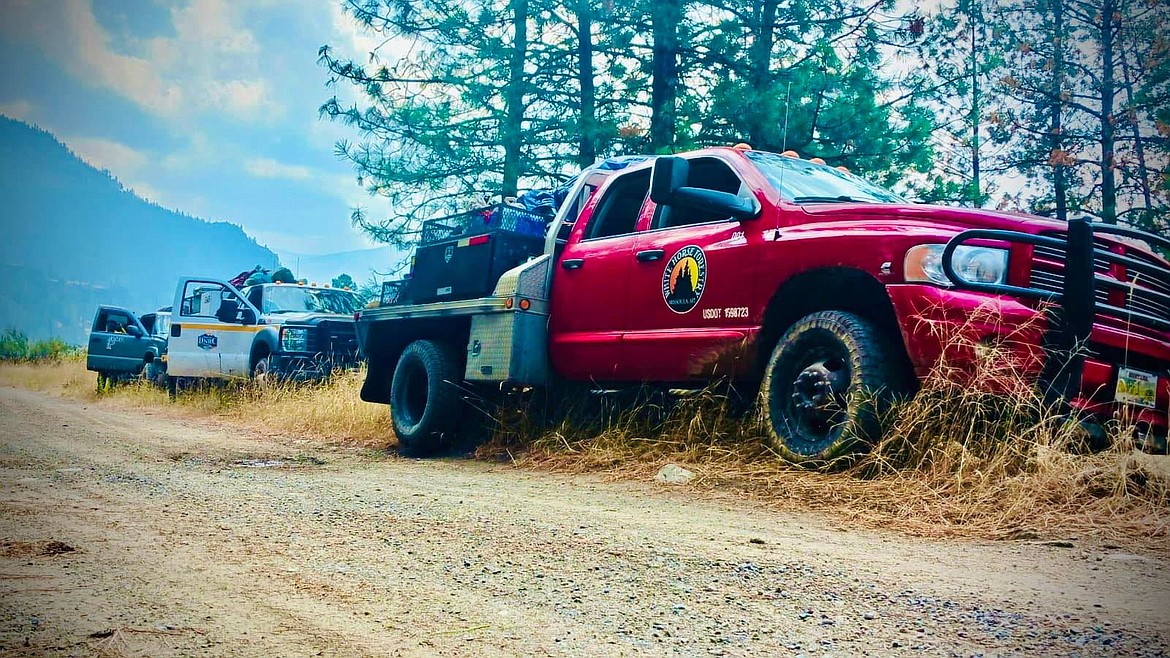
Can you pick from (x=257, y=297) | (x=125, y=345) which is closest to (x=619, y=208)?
(x=257, y=297)

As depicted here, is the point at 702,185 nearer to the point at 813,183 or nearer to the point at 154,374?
the point at 813,183

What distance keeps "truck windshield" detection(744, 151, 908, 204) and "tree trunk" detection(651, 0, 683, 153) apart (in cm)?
534

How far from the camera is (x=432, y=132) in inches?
556

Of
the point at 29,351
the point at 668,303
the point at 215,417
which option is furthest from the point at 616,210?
the point at 29,351

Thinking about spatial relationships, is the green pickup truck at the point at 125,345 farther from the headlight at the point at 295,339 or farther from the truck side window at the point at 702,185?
the truck side window at the point at 702,185

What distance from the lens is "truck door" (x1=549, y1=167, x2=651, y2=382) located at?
6.54m

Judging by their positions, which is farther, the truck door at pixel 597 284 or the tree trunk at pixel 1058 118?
the tree trunk at pixel 1058 118

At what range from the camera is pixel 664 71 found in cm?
1291

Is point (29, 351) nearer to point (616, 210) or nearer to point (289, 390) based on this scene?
point (289, 390)

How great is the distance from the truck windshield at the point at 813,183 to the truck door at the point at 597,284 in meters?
1.02

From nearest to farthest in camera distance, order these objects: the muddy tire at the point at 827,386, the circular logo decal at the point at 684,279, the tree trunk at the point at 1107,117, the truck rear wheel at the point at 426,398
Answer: the muddy tire at the point at 827,386 < the circular logo decal at the point at 684,279 < the truck rear wheel at the point at 426,398 < the tree trunk at the point at 1107,117

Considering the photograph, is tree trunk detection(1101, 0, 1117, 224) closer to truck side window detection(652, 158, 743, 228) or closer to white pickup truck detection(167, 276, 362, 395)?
truck side window detection(652, 158, 743, 228)

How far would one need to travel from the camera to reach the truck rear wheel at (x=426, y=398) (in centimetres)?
752

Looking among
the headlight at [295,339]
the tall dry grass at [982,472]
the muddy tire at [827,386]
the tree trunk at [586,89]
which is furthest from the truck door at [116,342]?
the muddy tire at [827,386]
